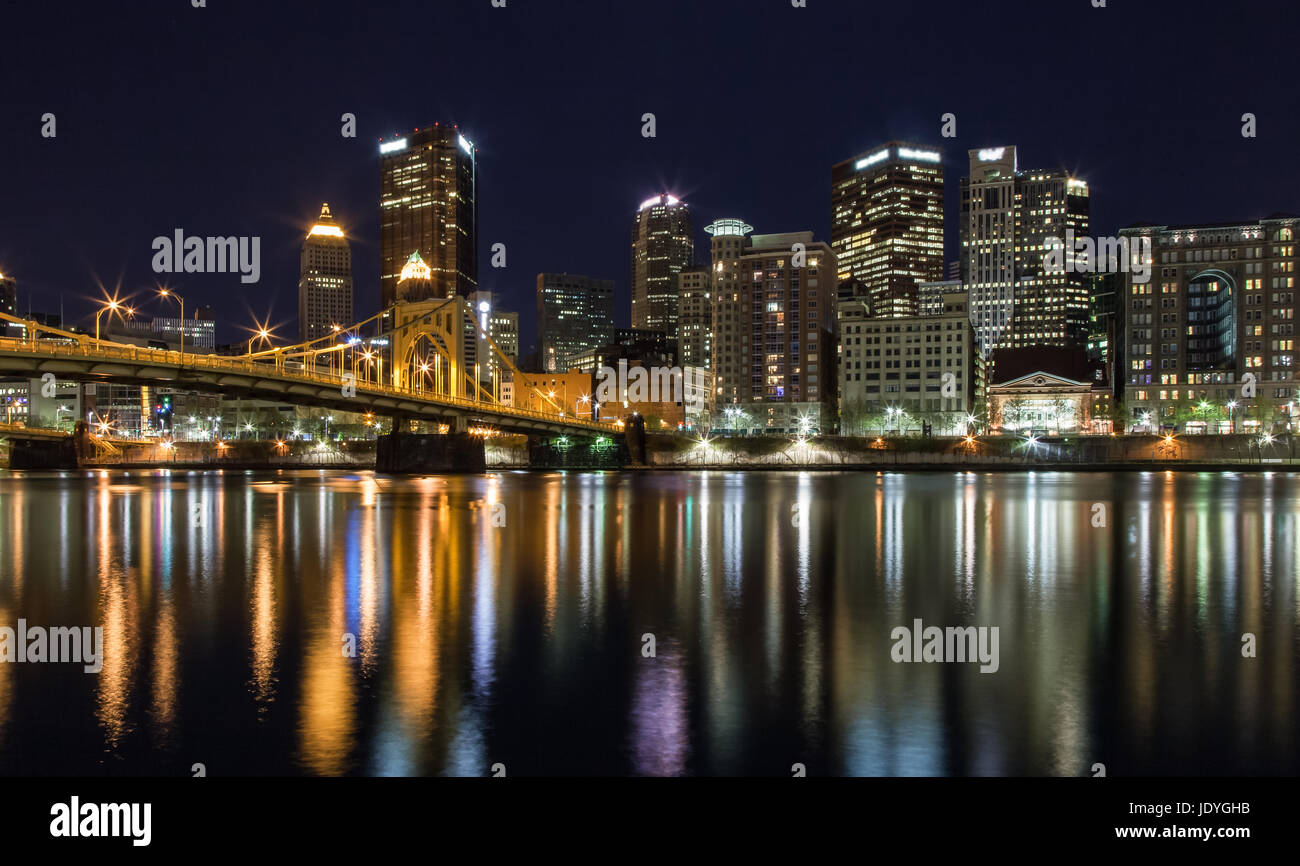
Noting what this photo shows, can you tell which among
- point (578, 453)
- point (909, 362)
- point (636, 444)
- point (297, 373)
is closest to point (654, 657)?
point (297, 373)

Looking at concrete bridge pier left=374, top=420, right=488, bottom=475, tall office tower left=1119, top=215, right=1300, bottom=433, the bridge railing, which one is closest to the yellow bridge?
the bridge railing

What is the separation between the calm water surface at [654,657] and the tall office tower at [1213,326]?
446ft

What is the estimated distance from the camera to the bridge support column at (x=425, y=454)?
98.9 metres

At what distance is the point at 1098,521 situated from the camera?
130 ft

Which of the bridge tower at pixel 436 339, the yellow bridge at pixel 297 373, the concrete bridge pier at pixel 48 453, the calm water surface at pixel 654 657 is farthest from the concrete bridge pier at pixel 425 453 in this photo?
the calm water surface at pixel 654 657

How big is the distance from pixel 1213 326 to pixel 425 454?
142761 mm

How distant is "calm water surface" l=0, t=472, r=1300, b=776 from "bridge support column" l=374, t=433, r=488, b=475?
64059mm

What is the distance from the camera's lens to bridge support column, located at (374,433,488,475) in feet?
324

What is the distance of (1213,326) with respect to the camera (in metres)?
172

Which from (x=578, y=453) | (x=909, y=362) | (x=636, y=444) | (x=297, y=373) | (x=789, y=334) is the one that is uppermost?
(x=789, y=334)

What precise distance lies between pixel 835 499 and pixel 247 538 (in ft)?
108

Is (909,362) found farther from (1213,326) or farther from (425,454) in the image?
(425,454)

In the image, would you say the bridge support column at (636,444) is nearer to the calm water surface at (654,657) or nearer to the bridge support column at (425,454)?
the bridge support column at (425,454)
